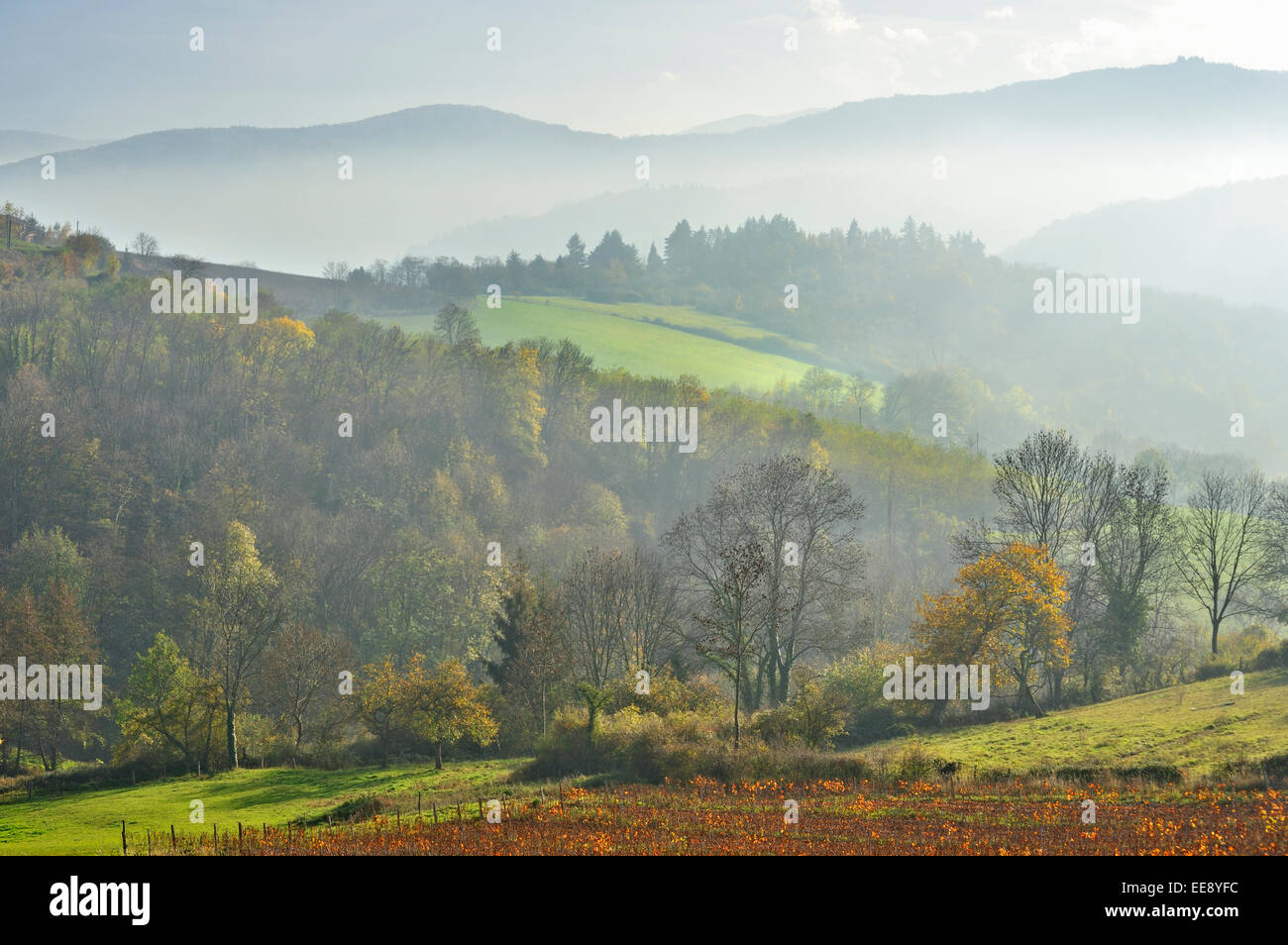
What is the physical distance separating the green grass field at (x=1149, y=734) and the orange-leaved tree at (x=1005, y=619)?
351 centimetres

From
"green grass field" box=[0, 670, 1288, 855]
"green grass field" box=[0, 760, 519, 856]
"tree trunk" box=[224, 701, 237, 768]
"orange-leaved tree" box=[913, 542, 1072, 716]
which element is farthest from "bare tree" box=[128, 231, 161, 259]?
"orange-leaved tree" box=[913, 542, 1072, 716]

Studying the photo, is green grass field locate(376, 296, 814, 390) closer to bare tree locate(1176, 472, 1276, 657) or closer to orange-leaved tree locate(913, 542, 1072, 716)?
bare tree locate(1176, 472, 1276, 657)

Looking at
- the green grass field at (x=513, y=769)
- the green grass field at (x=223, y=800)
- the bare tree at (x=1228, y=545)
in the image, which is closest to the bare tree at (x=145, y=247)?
the green grass field at (x=223, y=800)

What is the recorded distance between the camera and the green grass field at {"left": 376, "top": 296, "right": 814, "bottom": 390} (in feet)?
493

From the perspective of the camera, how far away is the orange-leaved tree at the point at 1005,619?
51.5 meters

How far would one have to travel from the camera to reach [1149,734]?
39.4 meters

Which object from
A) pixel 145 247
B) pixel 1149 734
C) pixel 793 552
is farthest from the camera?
pixel 145 247

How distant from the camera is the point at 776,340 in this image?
188 m

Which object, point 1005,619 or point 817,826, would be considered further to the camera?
point 1005,619

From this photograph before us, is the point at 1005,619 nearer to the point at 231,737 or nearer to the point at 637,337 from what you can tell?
the point at 231,737

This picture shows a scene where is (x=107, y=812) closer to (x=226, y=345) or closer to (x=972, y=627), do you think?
(x=972, y=627)

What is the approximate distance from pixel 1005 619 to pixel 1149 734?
12775 millimetres

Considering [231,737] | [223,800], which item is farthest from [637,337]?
[223,800]

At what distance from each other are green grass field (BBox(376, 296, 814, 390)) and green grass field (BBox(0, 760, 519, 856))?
98956 mm
